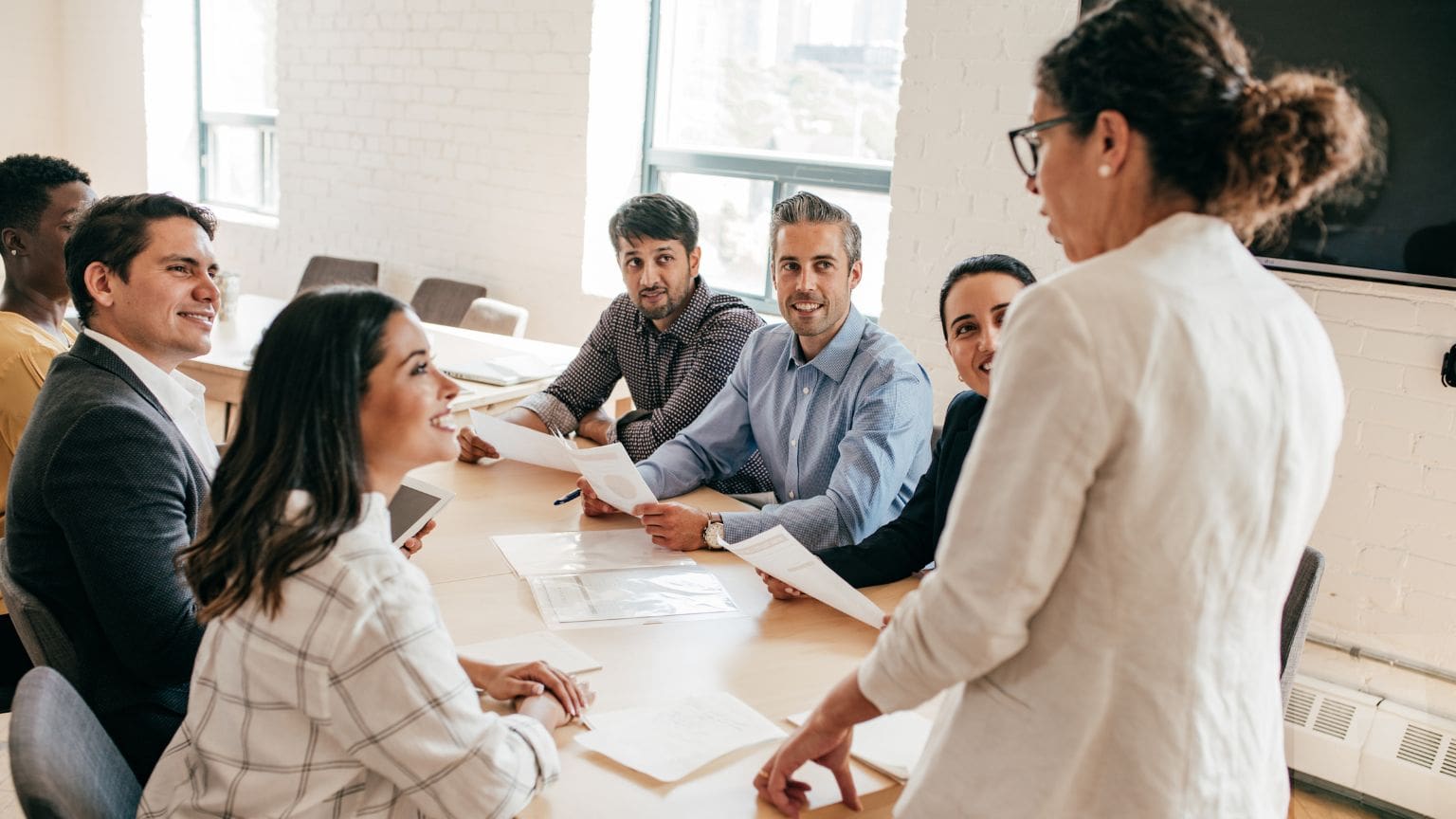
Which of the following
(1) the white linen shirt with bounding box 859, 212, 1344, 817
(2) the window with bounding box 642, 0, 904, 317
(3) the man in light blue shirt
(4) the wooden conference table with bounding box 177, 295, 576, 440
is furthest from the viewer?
(2) the window with bounding box 642, 0, 904, 317

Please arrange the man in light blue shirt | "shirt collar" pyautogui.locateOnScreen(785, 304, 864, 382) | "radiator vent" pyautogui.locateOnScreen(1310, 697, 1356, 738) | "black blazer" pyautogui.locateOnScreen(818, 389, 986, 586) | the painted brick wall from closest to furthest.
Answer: "black blazer" pyautogui.locateOnScreen(818, 389, 986, 586)
the man in light blue shirt
"shirt collar" pyautogui.locateOnScreen(785, 304, 864, 382)
"radiator vent" pyautogui.locateOnScreen(1310, 697, 1356, 738)
the painted brick wall

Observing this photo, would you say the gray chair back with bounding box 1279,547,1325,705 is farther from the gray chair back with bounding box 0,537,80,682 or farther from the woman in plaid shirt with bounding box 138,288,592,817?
the gray chair back with bounding box 0,537,80,682

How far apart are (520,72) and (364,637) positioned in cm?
423

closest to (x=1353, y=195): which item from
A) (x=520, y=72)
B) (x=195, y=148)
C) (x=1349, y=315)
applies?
(x=1349, y=315)

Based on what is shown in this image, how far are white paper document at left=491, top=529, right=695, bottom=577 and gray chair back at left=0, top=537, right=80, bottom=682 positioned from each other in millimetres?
651

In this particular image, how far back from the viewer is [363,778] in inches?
47.1

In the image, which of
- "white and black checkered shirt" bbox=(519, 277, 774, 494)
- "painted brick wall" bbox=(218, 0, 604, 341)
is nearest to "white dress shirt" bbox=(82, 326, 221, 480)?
"white and black checkered shirt" bbox=(519, 277, 774, 494)

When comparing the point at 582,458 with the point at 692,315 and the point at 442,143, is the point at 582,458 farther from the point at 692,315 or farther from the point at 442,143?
the point at 442,143

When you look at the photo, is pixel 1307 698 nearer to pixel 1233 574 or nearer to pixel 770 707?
pixel 770 707

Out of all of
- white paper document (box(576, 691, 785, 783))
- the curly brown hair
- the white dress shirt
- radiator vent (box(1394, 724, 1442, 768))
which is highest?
the curly brown hair

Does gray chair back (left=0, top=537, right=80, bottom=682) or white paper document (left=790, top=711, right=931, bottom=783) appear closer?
white paper document (left=790, top=711, right=931, bottom=783)

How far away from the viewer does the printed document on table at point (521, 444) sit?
2482 millimetres

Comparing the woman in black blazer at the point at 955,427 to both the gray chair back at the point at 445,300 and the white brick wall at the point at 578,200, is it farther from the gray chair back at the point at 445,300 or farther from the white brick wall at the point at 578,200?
the gray chair back at the point at 445,300

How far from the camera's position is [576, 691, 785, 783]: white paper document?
4.32 feet
